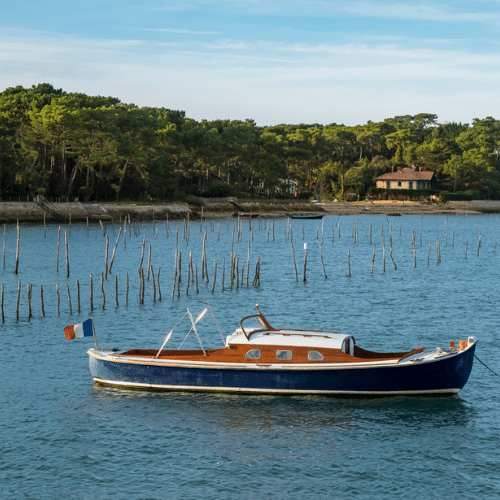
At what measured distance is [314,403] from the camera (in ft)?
78.4

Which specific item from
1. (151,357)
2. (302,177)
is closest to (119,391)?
(151,357)

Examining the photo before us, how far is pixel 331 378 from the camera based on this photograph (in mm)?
23641

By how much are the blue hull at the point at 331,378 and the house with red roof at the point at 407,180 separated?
147 m

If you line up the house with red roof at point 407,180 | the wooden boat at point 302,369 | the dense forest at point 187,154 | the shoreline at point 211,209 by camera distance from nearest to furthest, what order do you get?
the wooden boat at point 302,369 → the shoreline at point 211,209 → the dense forest at point 187,154 → the house with red roof at point 407,180

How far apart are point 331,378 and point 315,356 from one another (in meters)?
0.92

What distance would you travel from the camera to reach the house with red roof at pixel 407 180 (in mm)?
166625

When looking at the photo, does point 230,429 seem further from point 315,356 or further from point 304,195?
point 304,195

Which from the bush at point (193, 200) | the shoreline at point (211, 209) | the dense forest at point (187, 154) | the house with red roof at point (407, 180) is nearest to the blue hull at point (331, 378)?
the shoreline at point (211, 209)

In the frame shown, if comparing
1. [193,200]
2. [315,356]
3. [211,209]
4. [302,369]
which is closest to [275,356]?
[302,369]

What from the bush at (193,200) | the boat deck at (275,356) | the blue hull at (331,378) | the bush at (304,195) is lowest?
the blue hull at (331,378)

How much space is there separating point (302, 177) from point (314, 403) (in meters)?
144

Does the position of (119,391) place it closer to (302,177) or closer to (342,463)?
(342,463)

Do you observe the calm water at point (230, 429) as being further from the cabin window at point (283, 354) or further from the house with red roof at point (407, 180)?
the house with red roof at point (407, 180)

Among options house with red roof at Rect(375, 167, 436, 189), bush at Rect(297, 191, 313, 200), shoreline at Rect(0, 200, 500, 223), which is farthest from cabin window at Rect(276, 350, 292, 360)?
house with red roof at Rect(375, 167, 436, 189)
